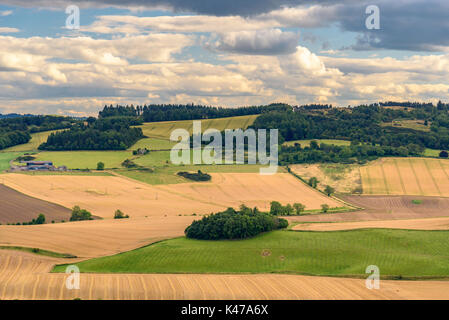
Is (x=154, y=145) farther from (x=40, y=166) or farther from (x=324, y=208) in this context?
(x=324, y=208)

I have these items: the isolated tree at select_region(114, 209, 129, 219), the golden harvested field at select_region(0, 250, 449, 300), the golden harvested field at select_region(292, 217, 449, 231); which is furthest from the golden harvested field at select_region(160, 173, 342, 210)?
the golden harvested field at select_region(0, 250, 449, 300)

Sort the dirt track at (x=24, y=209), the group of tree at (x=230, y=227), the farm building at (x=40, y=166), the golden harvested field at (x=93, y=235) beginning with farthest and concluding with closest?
the farm building at (x=40, y=166) → the dirt track at (x=24, y=209) → the group of tree at (x=230, y=227) → the golden harvested field at (x=93, y=235)

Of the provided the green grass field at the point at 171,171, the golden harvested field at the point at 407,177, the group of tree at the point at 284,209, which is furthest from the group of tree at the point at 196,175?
the golden harvested field at the point at 407,177

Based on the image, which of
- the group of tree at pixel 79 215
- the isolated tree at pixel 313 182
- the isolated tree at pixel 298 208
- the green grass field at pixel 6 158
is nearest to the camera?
the group of tree at pixel 79 215

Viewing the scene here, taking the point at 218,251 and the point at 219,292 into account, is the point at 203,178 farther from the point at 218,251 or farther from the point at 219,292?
the point at 219,292

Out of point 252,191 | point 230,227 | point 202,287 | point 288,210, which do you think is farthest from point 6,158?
point 202,287

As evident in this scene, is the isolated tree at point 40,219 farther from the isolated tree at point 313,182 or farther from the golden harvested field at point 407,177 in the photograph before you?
the golden harvested field at point 407,177
